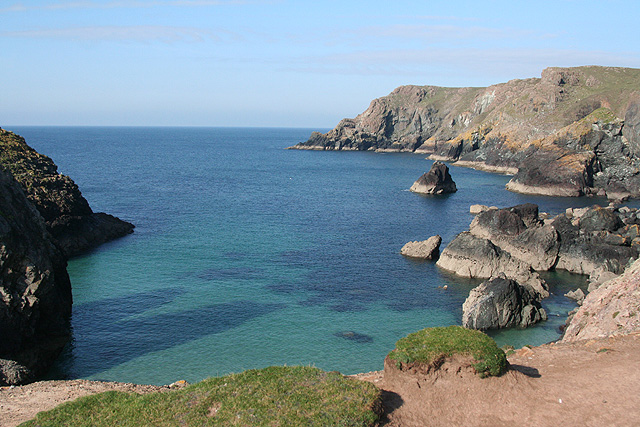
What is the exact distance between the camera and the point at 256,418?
55.0 ft

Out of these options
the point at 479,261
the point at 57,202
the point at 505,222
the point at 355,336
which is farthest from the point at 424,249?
the point at 57,202

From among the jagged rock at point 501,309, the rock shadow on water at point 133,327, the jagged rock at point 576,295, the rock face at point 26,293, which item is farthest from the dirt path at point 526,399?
the jagged rock at point 576,295

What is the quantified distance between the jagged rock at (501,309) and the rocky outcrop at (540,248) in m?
6.59

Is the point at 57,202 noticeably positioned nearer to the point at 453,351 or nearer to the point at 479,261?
the point at 479,261

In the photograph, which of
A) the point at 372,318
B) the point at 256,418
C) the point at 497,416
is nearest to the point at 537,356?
the point at 497,416

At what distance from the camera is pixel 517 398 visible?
1927cm

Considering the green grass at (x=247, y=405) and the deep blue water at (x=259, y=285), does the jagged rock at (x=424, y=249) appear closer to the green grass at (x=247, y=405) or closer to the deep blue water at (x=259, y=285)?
the deep blue water at (x=259, y=285)

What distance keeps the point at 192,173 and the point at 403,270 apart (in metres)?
103

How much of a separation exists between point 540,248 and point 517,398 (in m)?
40.4

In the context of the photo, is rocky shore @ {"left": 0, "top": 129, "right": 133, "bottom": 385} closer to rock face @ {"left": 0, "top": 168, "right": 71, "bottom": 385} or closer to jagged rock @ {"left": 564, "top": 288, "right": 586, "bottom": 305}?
rock face @ {"left": 0, "top": 168, "right": 71, "bottom": 385}

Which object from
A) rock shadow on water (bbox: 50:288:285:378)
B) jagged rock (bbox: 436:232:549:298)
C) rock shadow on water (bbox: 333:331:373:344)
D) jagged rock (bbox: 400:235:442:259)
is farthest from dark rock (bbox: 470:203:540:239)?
rock shadow on water (bbox: 50:288:285:378)

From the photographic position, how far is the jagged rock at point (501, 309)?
134 feet

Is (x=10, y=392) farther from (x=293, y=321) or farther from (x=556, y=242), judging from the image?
(x=556, y=242)

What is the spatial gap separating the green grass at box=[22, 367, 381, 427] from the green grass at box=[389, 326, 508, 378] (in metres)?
2.40
